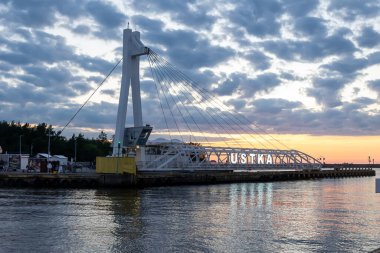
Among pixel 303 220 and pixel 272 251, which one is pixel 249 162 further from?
pixel 272 251

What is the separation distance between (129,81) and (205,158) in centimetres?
2042

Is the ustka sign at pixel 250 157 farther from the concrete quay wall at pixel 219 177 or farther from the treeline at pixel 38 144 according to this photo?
the treeline at pixel 38 144

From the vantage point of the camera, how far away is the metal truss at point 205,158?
234 ft

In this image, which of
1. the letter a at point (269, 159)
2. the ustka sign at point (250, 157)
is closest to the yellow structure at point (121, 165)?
the ustka sign at point (250, 157)

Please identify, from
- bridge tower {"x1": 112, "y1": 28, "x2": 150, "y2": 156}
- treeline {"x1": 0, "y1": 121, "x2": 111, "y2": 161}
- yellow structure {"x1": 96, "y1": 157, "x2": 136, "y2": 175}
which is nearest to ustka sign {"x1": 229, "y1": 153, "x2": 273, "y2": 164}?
bridge tower {"x1": 112, "y1": 28, "x2": 150, "y2": 156}

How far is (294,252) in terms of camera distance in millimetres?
19500

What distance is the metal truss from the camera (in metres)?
71.2

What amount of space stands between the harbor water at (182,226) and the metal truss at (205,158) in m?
32.3

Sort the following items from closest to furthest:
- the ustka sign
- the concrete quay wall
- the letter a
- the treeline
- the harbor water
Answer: the harbor water, the concrete quay wall, the ustka sign, the letter a, the treeline

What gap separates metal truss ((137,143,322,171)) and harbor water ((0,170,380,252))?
106 feet

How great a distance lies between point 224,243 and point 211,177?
52845 millimetres

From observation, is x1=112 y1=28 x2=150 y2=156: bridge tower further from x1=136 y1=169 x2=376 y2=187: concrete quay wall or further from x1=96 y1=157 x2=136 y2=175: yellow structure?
x1=136 y1=169 x2=376 y2=187: concrete quay wall

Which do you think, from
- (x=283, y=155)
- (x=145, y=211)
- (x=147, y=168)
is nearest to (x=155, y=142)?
(x=147, y=168)

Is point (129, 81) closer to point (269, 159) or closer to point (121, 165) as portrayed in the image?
point (121, 165)
